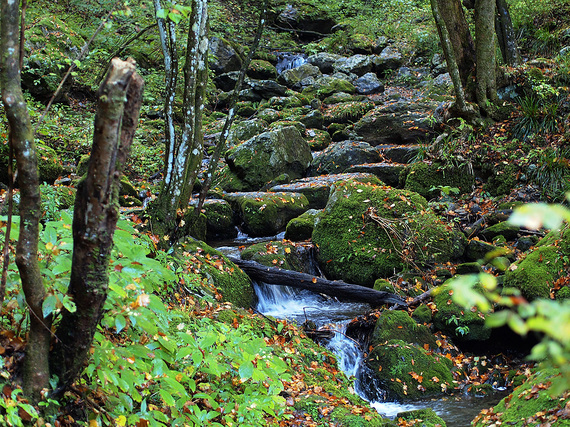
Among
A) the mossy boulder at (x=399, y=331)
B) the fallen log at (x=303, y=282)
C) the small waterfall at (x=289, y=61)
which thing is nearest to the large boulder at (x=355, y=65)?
the small waterfall at (x=289, y=61)

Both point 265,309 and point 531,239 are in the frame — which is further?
point 531,239

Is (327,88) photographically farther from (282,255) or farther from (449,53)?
(282,255)

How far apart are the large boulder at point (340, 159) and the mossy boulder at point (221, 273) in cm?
715

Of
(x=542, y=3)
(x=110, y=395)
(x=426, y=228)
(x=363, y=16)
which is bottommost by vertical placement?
(x=426, y=228)

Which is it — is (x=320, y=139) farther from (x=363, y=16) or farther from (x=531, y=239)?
(x=363, y=16)

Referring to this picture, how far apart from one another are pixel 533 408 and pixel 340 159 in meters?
10.4

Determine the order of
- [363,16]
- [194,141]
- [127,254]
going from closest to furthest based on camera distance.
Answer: [127,254] < [194,141] < [363,16]

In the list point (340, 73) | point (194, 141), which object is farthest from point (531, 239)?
point (340, 73)

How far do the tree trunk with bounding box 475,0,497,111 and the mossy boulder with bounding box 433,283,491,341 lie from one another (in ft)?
22.5

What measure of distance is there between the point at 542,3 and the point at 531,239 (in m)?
11.7

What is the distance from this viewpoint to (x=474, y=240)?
819 centimetres

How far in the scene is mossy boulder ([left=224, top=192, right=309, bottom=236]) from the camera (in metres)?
10.1

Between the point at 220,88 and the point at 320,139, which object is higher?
the point at 220,88

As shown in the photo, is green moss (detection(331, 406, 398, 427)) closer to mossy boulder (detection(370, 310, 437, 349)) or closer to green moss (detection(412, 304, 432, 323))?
mossy boulder (detection(370, 310, 437, 349))
